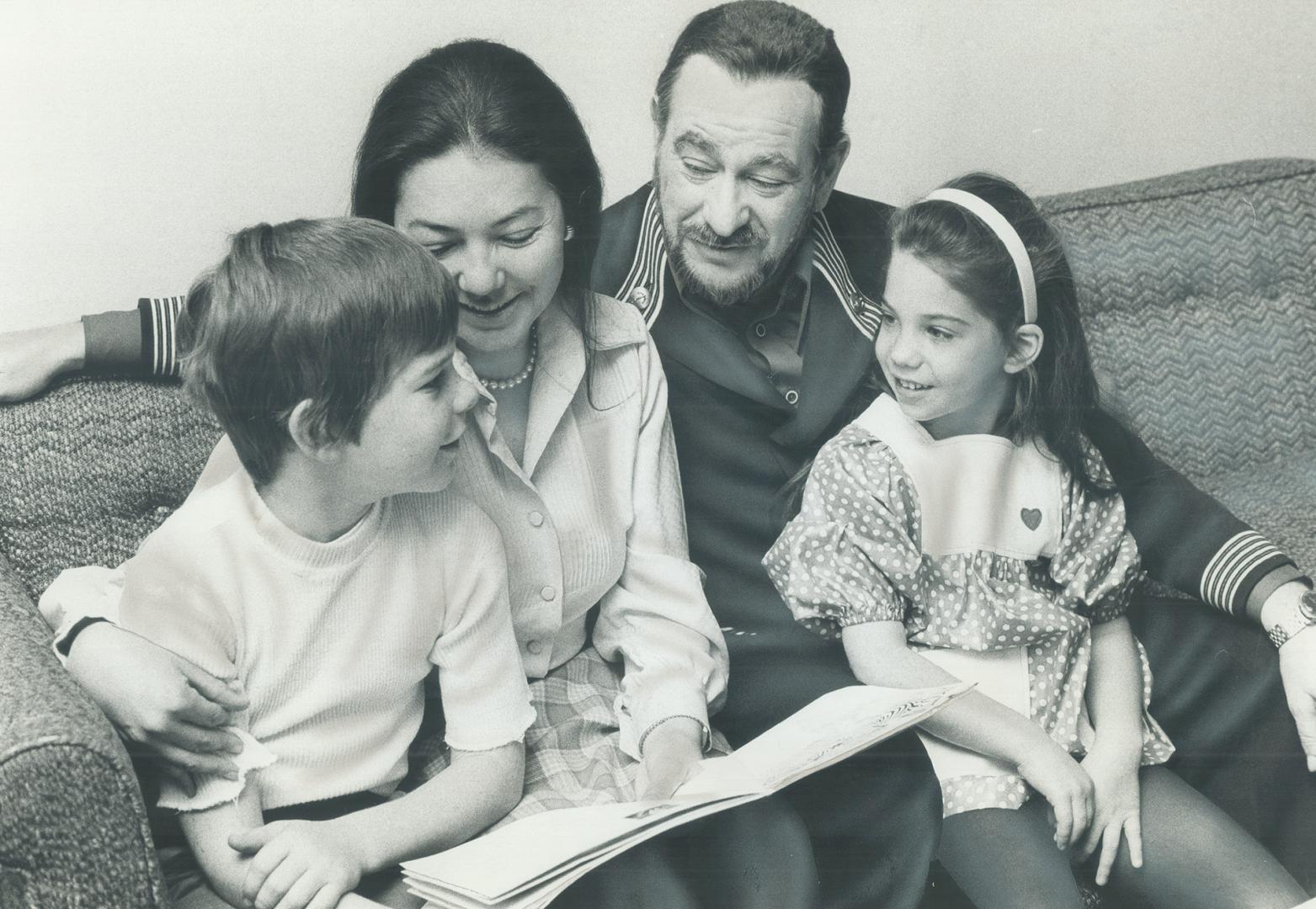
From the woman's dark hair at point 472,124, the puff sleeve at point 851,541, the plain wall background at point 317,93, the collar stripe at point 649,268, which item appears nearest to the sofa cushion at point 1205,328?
the plain wall background at point 317,93

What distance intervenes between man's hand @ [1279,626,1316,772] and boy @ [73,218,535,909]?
0.78 meters

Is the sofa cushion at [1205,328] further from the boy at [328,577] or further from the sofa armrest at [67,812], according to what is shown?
the sofa armrest at [67,812]

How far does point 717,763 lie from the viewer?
3.61 feet

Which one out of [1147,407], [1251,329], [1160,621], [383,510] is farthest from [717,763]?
[1251,329]

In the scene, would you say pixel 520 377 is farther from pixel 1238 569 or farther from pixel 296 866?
pixel 1238 569

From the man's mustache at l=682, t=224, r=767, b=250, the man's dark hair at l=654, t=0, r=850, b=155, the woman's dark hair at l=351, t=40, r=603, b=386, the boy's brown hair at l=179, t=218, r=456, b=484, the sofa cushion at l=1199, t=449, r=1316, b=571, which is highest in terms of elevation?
the man's dark hair at l=654, t=0, r=850, b=155

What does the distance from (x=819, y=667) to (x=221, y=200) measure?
0.76 meters

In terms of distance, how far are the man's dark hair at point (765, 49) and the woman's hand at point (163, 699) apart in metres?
0.69

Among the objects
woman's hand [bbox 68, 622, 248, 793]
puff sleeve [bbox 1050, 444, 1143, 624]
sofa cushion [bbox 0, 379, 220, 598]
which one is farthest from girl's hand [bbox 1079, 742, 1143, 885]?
sofa cushion [bbox 0, 379, 220, 598]

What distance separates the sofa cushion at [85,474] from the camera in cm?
123

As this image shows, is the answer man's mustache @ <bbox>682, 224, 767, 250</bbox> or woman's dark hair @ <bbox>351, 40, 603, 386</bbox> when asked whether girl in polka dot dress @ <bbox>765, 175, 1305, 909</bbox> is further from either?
woman's dark hair @ <bbox>351, 40, 603, 386</bbox>

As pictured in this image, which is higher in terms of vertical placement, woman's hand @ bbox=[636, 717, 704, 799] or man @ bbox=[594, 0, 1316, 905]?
man @ bbox=[594, 0, 1316, 905]

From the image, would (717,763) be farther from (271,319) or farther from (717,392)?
(271,319)

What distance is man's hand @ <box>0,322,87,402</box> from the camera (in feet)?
3.97
